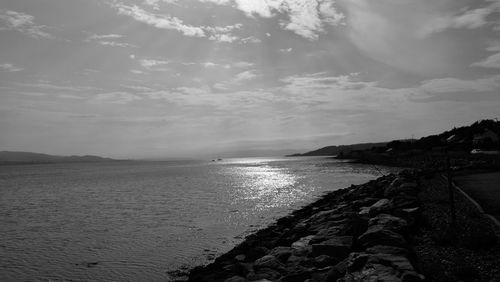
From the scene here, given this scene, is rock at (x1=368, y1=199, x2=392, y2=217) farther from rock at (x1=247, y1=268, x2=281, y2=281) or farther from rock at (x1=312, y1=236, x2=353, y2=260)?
rock at (x1=247, y1=268, x2=281, y2=281)

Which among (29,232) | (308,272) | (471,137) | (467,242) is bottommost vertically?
(29,232)

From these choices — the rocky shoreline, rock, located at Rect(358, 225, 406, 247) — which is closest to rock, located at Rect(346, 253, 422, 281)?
the rocky shoreline

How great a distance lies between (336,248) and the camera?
10820 mm

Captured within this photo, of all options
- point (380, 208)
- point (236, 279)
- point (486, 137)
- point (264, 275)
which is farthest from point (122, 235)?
point (486, 137)

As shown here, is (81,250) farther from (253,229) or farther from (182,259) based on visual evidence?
(253,229)

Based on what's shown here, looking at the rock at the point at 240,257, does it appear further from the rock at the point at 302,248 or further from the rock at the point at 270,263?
the rock at the point at 302,248

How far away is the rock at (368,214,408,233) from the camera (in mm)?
11383

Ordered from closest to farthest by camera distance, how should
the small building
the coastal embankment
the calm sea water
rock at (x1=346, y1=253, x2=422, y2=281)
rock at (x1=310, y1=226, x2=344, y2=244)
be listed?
rock at (x1=346, y1=253, x2=422, y2=281) → the coastal embankment → rock at (x1=310, y1=226, x2=344, y2=244) → the calm sea water → the small building

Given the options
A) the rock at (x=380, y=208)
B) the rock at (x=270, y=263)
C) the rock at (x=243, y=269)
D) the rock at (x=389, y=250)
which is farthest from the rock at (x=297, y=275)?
the rock at (x=380, y=208)

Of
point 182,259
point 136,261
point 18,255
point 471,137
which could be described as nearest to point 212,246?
A: point 182,259

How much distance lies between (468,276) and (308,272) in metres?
3.58

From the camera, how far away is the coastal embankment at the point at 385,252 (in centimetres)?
784

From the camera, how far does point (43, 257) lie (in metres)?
15.4

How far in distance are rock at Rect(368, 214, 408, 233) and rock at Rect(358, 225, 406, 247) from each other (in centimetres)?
59
